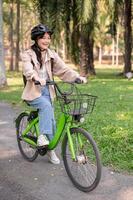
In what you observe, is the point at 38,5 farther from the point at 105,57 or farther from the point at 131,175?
the point at 105,57

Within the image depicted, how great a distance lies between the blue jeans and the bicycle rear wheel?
0.64 metres

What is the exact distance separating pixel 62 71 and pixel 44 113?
598mm

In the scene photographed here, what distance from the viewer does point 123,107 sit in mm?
11281

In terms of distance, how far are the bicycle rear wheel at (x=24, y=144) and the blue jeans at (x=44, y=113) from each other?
0.64 metres

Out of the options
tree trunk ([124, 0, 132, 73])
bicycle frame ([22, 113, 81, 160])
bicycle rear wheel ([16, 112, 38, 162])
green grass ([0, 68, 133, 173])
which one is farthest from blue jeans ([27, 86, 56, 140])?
tree trunk ([124, 0, 132, 73])

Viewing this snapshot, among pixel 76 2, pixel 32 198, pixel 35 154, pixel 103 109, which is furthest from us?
pixel 76 2

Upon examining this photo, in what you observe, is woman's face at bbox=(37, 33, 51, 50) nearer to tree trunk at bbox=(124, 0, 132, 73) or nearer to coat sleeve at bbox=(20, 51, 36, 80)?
coat sleeve at bbox=(20, 51, 36, 80)

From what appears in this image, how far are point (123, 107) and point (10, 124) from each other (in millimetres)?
3144

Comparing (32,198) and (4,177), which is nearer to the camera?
(32,198)

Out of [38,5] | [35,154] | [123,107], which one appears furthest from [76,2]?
[35,154]

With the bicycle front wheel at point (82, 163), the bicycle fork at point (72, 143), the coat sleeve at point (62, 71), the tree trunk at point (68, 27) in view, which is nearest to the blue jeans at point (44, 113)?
the coat sleeve at point (62, 71)

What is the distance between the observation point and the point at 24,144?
264 inches

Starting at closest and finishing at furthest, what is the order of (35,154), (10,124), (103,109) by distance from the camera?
1. (35,154)
2. (10,124)
3. (103,109)

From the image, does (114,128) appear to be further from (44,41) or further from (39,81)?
(39,81)
